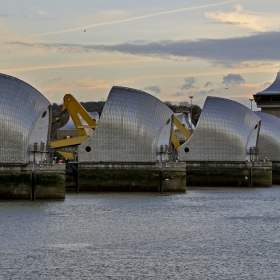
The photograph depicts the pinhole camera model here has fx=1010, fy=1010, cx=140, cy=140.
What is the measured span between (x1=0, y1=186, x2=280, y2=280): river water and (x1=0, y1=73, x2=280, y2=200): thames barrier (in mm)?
2728

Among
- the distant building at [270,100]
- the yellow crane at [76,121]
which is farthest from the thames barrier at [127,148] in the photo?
the distant building at [270,100]

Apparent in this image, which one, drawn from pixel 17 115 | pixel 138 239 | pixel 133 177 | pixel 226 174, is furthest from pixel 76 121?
pixel 138 239

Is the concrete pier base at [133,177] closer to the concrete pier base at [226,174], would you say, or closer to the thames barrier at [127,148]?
the thames barrier at [127,148]

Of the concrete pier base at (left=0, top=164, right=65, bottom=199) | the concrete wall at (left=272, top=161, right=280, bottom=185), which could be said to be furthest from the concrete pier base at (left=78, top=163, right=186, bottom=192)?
the concrete wall at (left=272, top=161, right=280, bottom=185)

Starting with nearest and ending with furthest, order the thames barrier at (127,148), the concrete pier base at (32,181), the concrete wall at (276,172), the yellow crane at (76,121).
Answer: the concrete pier base at (32,181) < the thames barrier at (127,148) < the yellow crane at (76,121) < the concrete wall at (276,172)

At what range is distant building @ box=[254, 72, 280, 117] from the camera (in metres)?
104

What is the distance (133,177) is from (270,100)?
161 feet

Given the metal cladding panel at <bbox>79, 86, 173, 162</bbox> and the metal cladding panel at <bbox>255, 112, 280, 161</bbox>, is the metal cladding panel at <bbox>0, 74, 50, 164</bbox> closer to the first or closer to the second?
the metal cladding panel at <bbox>79, 86, 173, 162</bbox>

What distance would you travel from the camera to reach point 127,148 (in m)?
59.8

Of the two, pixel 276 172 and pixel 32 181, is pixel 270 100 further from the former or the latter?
pixel 32 181

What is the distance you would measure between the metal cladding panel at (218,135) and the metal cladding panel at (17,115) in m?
19.9

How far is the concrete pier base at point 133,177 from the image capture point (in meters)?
57.7

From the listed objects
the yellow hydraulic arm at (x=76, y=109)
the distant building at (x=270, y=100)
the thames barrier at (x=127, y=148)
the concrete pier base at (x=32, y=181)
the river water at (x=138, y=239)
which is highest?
the distant building at (x=270, y=100)

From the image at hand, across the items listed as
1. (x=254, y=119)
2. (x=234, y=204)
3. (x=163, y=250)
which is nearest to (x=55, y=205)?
(x=234, y=204)
